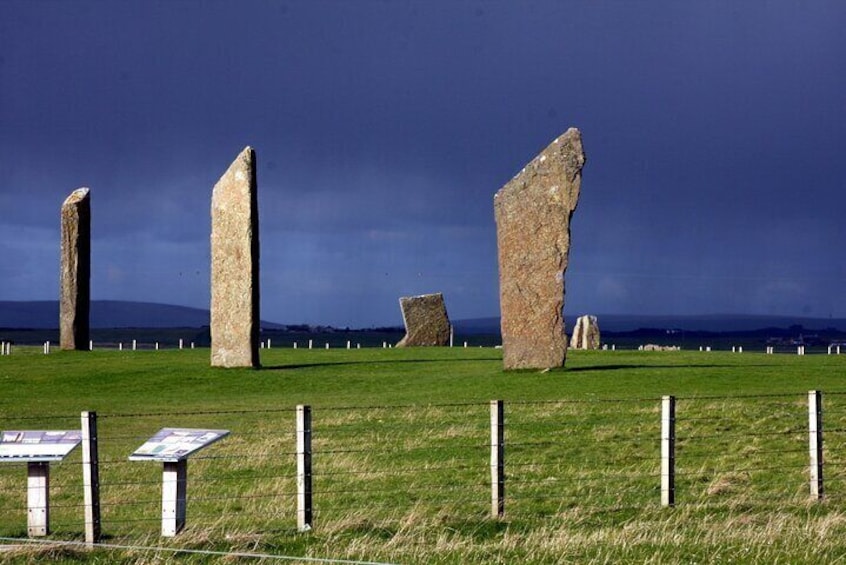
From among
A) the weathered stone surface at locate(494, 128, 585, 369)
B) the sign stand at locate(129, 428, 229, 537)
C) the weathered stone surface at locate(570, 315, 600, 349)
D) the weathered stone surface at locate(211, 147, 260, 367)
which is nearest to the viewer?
the sign stand at locate(129, 428, 229, 537)

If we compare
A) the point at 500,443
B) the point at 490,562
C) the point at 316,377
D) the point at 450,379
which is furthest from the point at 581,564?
the point at 316,377

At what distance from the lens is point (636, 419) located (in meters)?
24.0

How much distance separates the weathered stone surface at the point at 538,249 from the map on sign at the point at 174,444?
1952 centimetres

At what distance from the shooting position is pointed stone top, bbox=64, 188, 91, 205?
46438mm

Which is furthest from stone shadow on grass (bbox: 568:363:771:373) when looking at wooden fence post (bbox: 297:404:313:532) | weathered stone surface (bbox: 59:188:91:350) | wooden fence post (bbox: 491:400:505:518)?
weathered stone surface (bbox: 59:188:91:350)

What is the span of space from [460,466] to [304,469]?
5.79 meters

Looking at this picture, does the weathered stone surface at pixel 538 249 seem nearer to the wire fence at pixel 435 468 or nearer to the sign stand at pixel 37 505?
the wire fence at pixel 435 468

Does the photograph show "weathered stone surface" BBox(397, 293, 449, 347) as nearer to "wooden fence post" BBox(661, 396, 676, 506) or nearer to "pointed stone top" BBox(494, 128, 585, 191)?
"pointed stone top" BBox(494, 128, 585, 191)

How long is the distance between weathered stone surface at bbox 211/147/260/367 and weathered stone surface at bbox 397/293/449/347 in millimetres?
15120

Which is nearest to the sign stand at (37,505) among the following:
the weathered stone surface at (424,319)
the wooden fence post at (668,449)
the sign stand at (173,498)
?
the sign stand at (173,498)

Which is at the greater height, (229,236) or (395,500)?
(229,236)

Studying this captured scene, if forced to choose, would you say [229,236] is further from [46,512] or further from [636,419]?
[46,512]

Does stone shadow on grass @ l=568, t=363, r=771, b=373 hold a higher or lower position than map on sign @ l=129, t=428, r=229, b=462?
higher

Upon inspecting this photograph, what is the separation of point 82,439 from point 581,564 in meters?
5.37
